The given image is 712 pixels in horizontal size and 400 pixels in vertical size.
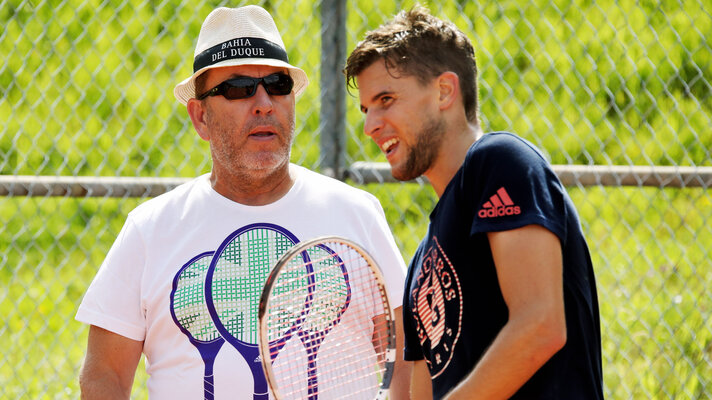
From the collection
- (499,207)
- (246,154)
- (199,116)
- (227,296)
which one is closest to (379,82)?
(499,207)

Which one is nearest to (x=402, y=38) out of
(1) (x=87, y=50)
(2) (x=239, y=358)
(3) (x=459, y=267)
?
(3) (x=459, y=267)

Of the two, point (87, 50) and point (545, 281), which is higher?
point (87, 50)

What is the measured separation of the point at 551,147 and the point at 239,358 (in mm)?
3310

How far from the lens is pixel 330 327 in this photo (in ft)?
8.75

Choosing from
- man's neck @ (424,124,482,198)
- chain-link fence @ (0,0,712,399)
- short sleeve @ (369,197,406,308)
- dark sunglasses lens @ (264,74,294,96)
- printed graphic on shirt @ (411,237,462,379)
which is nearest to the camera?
printed graphic on shirt @ (411,237,462,379)

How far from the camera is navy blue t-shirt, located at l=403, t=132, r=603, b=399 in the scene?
188 cm

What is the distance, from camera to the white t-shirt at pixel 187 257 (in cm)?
268

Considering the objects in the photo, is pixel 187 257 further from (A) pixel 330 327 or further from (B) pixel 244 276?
(A) pixel 330 327

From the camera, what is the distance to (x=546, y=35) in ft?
18.5

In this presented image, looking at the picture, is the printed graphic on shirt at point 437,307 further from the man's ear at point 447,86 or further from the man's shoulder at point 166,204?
the man's shoulder at point 166,204

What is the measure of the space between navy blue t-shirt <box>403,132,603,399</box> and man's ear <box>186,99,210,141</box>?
1204 mm

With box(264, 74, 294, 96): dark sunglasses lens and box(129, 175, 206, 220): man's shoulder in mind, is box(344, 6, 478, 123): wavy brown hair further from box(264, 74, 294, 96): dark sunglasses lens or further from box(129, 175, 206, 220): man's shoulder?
box(129, 175, 206, 220): man's shoulder

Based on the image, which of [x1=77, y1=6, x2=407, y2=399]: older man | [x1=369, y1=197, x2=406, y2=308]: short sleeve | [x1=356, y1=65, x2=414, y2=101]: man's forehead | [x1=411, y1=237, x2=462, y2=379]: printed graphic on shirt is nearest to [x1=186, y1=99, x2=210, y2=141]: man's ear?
[x1=77, y1=6, x2=407, y2=399]: older man

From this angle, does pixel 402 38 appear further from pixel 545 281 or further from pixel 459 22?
pixel 459 22
